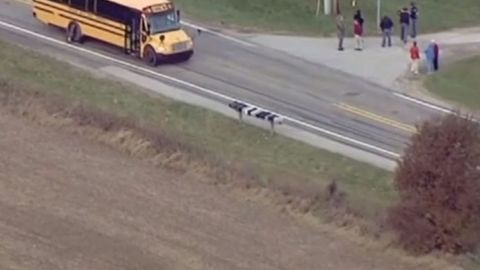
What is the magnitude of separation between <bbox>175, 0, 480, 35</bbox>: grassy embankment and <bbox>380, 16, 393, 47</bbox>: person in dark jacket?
49.4 inches

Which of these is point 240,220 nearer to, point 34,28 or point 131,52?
point 131,52

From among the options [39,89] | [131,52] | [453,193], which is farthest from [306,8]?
[453,193]

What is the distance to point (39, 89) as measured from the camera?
41.7 metres

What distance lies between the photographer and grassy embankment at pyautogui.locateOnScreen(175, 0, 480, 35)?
170 ft

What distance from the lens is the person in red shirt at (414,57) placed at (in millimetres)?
48031

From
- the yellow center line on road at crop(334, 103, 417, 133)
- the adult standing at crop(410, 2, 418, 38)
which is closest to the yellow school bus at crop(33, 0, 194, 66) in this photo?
the yellow center line on road at crop(334, 103, 417, 133)

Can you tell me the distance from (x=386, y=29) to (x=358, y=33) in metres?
1.07

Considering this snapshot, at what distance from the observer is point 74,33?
47.8 m

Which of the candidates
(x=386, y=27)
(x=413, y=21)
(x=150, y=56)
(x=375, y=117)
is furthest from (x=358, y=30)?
(x=150, y=56)

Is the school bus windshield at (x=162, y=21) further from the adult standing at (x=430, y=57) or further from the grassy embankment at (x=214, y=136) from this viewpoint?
the adult standing at (x=430, y=57)

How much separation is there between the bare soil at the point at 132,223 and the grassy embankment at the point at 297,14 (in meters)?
15.6

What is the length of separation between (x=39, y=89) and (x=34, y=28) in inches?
301

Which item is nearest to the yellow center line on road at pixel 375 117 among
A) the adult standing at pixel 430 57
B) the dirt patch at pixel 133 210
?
the adult standing at pixel 430 57

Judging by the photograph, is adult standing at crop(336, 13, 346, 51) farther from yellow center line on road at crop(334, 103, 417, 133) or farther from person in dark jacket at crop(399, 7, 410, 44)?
yellow center line on road at crop(334, 103, 417, 133)
